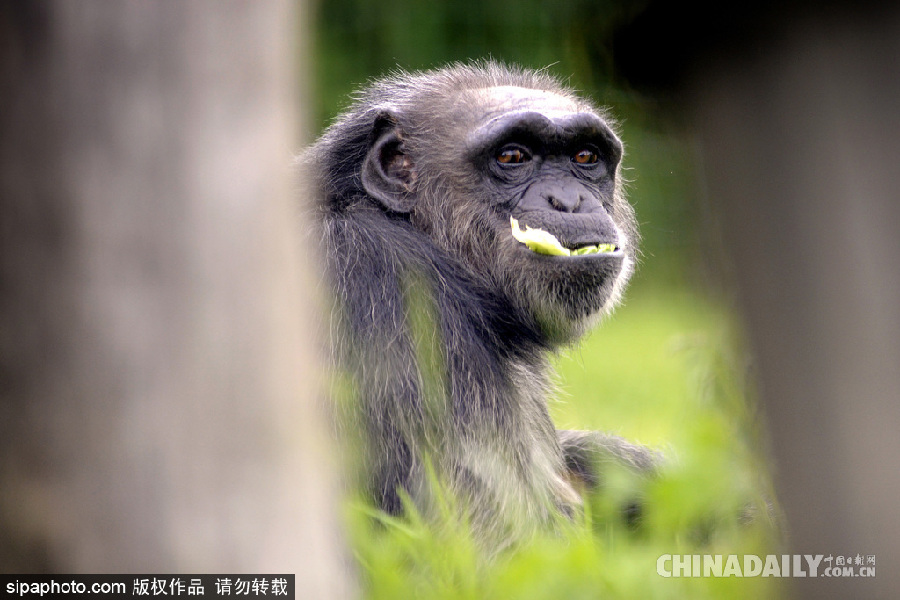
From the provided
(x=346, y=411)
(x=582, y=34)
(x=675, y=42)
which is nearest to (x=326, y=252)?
(x=346, y=411)

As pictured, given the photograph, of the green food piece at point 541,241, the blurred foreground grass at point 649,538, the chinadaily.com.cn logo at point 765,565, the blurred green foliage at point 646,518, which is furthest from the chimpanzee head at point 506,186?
the chinadaily.com.cn logo at point 765,565

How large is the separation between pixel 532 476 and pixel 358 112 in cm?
191

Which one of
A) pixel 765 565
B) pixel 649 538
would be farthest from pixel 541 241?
pixel 765 565

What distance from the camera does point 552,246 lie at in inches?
146

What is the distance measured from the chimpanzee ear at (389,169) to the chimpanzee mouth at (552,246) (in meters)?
0.53

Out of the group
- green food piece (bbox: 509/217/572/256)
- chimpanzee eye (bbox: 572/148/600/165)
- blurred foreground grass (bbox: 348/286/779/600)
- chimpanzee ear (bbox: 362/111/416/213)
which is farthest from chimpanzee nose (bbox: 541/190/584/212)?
blurred foreground grass (bbox: 348/286/779/600)

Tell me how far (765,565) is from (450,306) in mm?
1529

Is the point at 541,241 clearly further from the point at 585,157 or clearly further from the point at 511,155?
the point at 585,157

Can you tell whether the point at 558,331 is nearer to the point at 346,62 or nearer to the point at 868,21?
the point at 868,21

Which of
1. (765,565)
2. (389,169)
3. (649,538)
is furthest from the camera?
(389,169)

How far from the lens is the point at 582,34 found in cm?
276

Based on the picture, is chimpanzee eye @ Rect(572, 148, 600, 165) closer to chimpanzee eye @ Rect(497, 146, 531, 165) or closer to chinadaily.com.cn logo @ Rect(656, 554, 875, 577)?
chimpanzee eye @ Rect(497, 146, 531, 165)

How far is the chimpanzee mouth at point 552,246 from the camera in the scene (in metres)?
3.70

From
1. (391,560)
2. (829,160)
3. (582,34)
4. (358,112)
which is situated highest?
(358,112)
